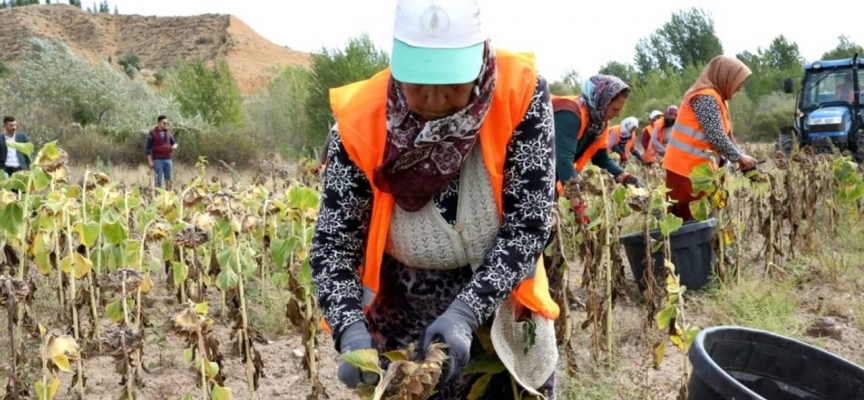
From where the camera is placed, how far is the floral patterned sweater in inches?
55.6

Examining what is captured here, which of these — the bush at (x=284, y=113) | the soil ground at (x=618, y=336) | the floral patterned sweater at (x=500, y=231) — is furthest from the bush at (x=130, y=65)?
the floral patterned sweater at (x=500, y=231)

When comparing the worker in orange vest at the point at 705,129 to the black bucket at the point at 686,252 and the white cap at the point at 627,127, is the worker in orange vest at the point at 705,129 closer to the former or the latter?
the black bucket at the point at 686,252

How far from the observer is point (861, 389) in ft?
5.30

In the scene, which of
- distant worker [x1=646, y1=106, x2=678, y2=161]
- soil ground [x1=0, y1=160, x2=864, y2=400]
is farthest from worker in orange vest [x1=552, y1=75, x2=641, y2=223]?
distant worker [x1=646, y1=106, x2=678, y2=161]

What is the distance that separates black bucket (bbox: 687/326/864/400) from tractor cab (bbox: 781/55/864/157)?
36.1 ft

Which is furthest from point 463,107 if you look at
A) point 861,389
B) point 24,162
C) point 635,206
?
point 24,162

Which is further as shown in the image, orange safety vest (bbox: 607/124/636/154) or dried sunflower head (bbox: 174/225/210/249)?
orange safety vest (bbox: 607/124/636/154)

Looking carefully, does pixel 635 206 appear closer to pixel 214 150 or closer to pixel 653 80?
pixel 214 150

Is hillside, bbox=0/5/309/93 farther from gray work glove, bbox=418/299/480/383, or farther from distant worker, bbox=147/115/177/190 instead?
gray work glove, bbox=418/299/480/383

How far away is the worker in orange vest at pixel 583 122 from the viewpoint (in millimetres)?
3307

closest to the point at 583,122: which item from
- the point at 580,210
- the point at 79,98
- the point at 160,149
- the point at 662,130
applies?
the point at 580,210

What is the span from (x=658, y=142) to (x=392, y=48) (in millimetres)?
7761

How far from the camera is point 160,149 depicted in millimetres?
11727

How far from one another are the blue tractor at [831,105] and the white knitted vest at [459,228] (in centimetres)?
1134
